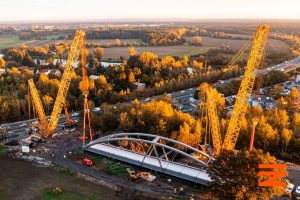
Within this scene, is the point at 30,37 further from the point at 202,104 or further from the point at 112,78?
the point at 202,104

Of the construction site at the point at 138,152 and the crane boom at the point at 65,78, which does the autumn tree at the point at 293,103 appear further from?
the crane boom at the point at 65,78

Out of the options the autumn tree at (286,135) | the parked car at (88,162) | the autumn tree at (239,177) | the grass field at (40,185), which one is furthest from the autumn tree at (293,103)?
the grass field at (40,185)

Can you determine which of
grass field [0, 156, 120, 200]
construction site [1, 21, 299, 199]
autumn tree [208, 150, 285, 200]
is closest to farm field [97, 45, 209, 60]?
construction site [1, 21, 299, 199]

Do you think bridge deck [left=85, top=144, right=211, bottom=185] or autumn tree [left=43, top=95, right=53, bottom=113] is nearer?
bridge deck [left=85, top=144, right=211, bottom=185]

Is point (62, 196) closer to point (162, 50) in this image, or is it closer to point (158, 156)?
point (158, 156)

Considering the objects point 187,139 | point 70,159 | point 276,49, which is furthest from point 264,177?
point 276,49

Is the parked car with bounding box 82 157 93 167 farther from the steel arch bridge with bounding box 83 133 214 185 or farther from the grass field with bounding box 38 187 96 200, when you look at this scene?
the grass field with bounding box 38 187 96 200

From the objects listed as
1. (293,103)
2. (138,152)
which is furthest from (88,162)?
(293,103)
